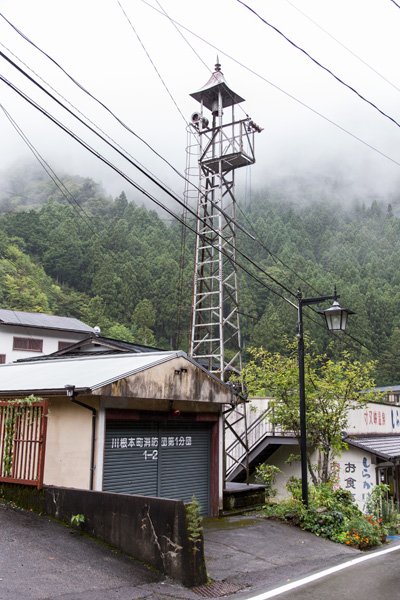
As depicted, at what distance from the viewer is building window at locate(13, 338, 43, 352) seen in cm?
3853

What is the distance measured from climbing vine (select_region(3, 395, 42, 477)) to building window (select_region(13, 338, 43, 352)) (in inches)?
1192

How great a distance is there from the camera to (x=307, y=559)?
8734mm

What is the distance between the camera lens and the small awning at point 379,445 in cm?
1695

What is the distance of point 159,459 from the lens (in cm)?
1099

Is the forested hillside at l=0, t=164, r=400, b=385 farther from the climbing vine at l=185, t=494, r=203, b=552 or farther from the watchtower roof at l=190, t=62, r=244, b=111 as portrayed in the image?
the climbing vine at l=185, t=494, r=203, b=552

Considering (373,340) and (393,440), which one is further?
(373,340)

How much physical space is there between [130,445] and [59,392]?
2247 millimetres

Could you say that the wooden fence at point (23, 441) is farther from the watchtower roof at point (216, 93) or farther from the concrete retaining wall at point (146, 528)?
the watchtower roof at point (216, 93)

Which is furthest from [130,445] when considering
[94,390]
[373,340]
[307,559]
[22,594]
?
[373,340]

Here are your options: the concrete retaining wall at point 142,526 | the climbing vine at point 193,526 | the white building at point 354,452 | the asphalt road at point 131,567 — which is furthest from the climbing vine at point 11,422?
the white building at point 354,452

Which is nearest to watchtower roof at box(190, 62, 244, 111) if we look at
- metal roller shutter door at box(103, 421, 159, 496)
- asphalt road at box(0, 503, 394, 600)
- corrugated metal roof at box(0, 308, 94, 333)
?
metal roller shutter door at box(103, 421, 159, 496)

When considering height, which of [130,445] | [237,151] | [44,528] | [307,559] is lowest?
[307,559]

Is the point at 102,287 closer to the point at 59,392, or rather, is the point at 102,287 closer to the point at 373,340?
the point at 373,340

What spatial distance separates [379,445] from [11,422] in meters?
13.5
